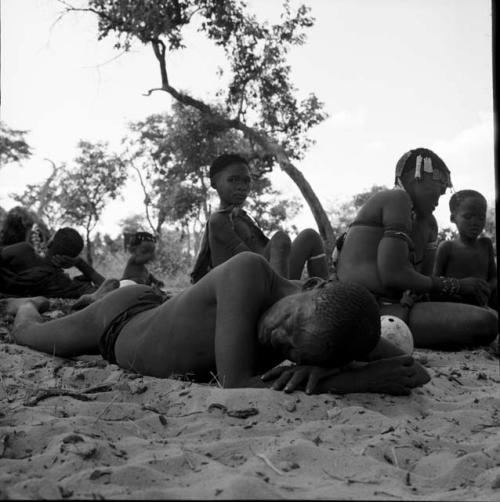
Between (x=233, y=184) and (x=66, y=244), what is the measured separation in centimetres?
251

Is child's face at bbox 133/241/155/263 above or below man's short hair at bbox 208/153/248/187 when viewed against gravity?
below

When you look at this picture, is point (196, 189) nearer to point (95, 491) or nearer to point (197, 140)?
point (197, 140)

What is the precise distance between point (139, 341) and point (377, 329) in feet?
4.19

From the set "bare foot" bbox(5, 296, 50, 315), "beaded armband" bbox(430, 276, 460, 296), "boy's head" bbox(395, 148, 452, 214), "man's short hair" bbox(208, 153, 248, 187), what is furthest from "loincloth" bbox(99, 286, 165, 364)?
"man's short hair" bbox(208, 153, 248, 187)

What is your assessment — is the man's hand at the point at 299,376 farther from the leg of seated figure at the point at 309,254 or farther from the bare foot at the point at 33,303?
the leg of seated figure at the point at 309,254

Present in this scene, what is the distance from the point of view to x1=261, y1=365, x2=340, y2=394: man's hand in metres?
2.58

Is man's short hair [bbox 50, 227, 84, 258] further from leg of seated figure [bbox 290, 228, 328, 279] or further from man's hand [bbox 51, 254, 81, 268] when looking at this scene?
leg of seated figure [bbox 290, 228, 328, 279]

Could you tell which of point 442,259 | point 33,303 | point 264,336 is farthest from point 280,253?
point 264,336

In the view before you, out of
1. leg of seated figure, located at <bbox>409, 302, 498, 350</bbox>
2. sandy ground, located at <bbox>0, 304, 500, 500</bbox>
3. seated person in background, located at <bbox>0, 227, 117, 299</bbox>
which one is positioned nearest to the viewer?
sandy ground, located at <bbox>0, 304, 500, 500</bbox>

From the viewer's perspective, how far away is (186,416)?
2.37 metres

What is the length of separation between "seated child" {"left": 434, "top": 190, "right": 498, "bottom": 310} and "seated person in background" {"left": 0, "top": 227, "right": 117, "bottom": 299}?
3.59 metres

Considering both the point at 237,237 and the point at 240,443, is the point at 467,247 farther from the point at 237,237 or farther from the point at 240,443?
the point at 240,443

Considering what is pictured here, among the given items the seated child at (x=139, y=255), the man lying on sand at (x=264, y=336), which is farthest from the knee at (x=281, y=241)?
the seated child at (x=139, y=255)

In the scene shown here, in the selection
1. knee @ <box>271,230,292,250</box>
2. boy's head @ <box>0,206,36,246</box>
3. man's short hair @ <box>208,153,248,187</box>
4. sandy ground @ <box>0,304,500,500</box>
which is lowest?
sandy ground @ <box>0,304,500,500</box>
